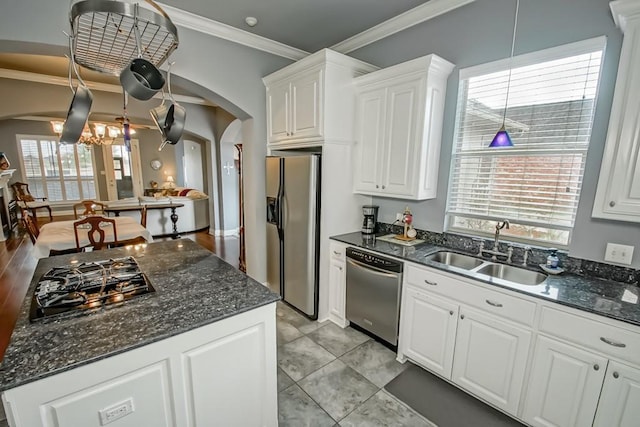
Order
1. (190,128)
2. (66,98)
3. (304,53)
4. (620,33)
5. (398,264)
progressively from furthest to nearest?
(190,128), (66,98), (304,53), (398,264), (620,33)

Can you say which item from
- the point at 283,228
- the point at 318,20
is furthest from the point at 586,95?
the point at 283,228

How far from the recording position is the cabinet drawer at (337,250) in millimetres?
2830

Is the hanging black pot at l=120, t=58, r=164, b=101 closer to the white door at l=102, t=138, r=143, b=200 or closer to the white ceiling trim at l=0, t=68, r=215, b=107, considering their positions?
the white ceiling trim at l=0, t=68, r=215, b=107

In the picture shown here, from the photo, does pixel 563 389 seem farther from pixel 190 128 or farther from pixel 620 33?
pixel 190 128

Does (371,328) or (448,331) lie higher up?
(448,331)

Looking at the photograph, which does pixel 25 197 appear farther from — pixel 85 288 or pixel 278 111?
pixel 85 288

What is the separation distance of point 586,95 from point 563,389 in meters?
1.83

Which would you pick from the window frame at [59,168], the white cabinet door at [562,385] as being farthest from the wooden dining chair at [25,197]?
the white cabinet door at [562,385]

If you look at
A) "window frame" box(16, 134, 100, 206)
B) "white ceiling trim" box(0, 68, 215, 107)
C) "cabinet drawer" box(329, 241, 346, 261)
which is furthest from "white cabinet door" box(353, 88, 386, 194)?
"window frame" box(16, 134, 100, 206)

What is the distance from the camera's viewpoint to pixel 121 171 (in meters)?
9.27

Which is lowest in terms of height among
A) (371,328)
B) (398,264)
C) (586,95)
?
(371,328)

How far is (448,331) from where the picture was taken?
6.80ft

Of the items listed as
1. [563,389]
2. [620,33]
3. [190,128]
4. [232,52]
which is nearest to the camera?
[563,389]

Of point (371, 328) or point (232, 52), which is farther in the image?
point (232, 52)
